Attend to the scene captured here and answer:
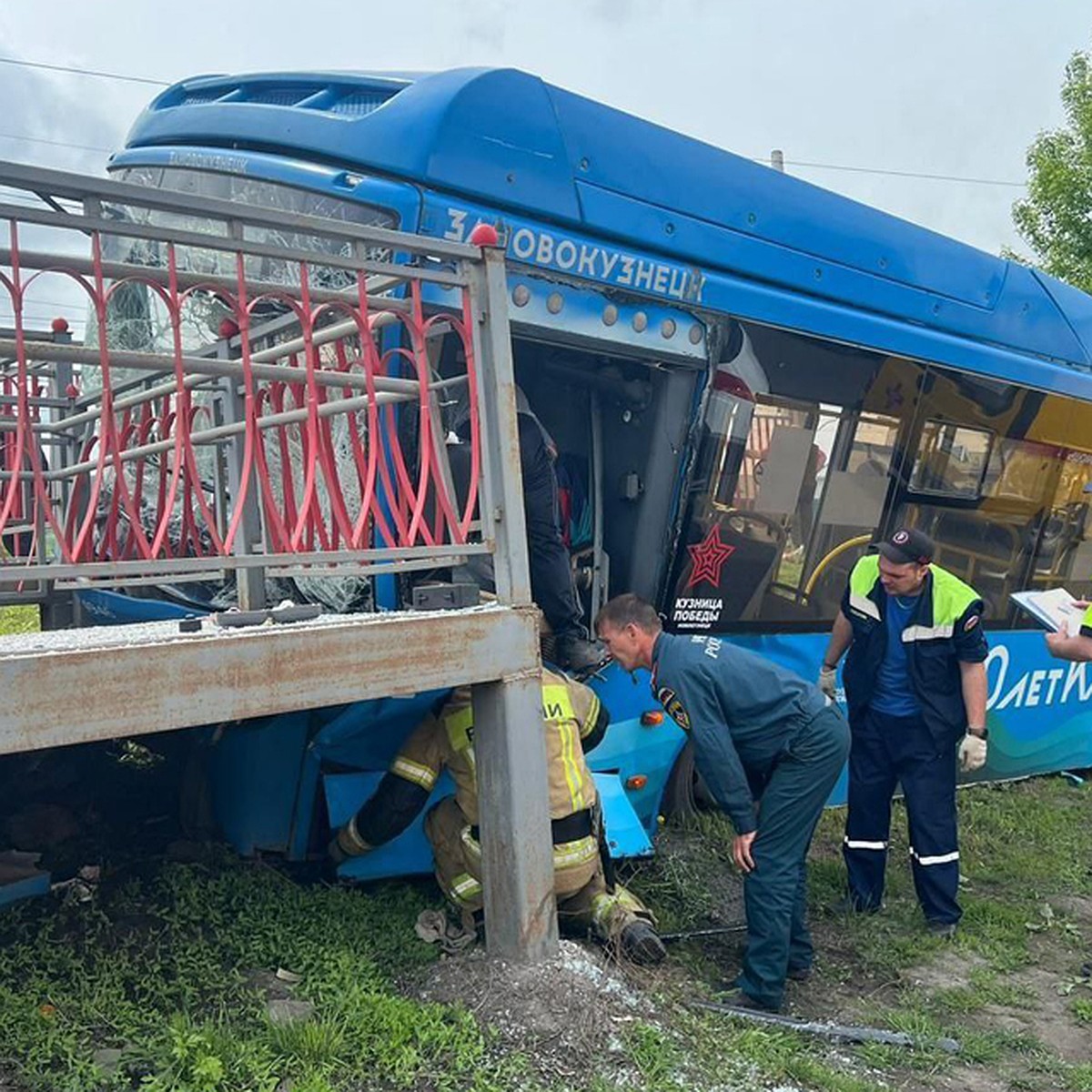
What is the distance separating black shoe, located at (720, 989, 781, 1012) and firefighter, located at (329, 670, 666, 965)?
0.30m

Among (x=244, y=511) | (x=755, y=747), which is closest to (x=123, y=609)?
(x=244, y=511)

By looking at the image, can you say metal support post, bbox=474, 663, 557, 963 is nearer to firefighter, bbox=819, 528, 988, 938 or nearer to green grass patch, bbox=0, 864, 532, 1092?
green grass patch, bbox=0, 864, 532, 1092

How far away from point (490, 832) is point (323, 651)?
2.76ft

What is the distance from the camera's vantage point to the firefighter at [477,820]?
12.2ft

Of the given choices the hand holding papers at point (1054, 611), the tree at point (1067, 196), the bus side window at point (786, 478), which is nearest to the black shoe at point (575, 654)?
the bus side window at point (786, 478)

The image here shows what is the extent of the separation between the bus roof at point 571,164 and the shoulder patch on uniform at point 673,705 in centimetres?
181

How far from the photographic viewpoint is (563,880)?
3.73m

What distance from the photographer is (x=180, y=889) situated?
3.75 meters

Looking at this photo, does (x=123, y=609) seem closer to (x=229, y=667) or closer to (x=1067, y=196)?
(x=229, y=667)

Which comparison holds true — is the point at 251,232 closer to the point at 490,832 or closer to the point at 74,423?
the point at 74,423

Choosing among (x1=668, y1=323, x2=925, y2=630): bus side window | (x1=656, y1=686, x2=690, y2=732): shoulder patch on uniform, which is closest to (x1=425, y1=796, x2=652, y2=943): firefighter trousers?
(x1=656, y1=686, x2=690, y2=732): shoulder patch on uniform

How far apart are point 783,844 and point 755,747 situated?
13.6 inches

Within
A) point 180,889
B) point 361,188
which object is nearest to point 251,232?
point 361,188

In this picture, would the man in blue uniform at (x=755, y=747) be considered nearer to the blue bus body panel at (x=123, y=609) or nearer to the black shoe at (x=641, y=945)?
the black shoe at (x=641, y=945)
